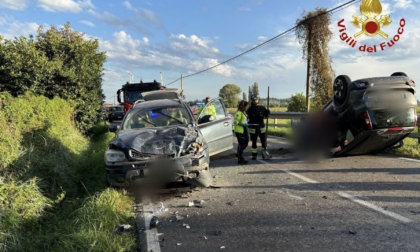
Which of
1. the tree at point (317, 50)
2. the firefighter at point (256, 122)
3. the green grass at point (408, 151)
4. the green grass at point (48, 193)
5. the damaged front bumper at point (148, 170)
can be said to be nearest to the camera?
the green grass at point (48, 193)

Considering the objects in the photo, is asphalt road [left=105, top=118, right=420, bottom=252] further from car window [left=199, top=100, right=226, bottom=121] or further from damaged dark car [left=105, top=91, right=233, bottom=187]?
car window [left=199, top=100, right=226, bottom=121]

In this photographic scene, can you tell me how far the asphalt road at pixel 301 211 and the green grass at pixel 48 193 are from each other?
0.63 metres

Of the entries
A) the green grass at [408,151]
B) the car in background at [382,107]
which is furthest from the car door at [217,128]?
the green grass at [408,151]

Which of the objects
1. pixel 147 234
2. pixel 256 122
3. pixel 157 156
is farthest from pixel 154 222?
pixel 256 122

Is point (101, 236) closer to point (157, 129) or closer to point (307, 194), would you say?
point (157, 129)

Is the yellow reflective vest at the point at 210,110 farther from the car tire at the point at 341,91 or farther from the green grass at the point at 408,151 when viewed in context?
the green grass at the point at 408,151

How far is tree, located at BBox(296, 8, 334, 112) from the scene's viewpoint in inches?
563

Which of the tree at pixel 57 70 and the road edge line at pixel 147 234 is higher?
the tree at pixel 57 70

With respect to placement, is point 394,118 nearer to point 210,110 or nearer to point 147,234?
point 210,110

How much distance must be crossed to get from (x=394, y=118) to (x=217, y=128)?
3.85m

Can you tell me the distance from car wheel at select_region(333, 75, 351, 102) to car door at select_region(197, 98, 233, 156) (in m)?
2.67

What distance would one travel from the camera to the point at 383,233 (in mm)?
3275

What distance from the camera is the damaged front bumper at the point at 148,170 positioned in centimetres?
469

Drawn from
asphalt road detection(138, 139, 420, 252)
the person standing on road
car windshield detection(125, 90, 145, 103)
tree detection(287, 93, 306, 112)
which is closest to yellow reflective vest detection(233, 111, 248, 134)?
the person standing on road
